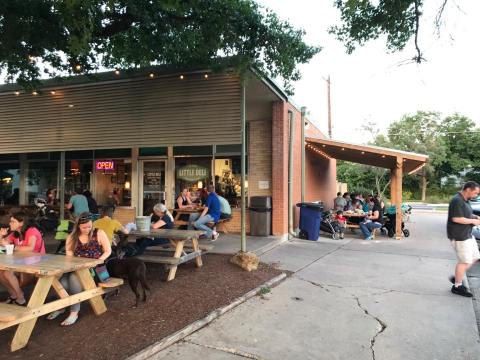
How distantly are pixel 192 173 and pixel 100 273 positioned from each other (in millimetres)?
7665

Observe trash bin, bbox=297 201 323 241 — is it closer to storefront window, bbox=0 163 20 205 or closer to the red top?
the red top

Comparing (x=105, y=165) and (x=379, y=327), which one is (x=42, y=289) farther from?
(x=105, y=165)

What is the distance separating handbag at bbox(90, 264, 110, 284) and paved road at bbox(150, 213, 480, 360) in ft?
4.88

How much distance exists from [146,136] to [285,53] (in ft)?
15.5

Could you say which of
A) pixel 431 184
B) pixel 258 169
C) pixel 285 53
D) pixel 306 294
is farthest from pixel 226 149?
pixel 431 184

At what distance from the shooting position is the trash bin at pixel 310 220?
11414 mm

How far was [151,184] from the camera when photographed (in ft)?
42.1

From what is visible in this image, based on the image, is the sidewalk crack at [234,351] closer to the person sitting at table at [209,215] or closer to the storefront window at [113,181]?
the person sitting at table at [209,215]

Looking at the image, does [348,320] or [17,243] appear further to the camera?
[17,243]

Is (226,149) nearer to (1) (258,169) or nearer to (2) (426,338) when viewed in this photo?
(1) (258,169)

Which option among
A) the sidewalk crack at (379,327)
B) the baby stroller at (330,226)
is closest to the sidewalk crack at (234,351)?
the sidewalk crack at (379,327)

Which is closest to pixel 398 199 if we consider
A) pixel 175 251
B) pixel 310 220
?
pixel 310 220

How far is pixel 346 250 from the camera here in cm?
1002

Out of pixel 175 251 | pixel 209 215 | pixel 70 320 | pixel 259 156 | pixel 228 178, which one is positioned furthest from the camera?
pixel 228 178
